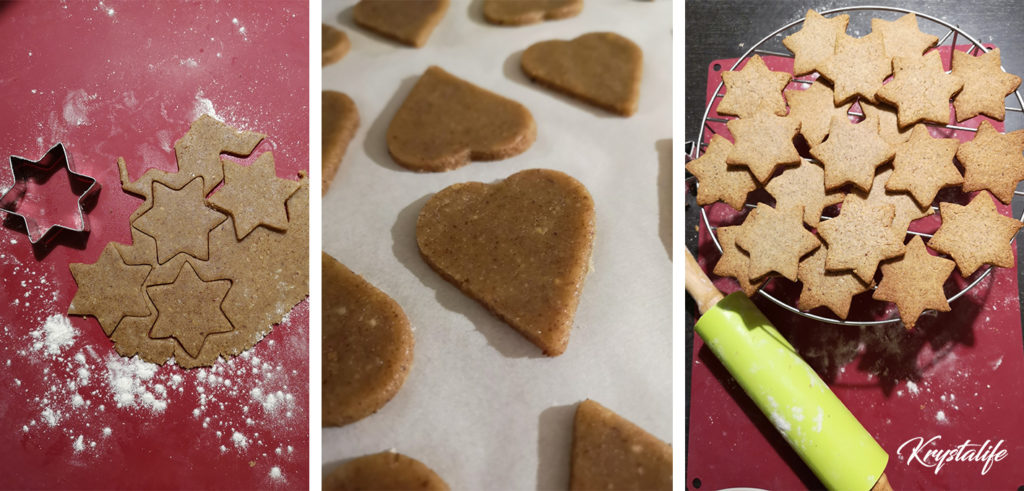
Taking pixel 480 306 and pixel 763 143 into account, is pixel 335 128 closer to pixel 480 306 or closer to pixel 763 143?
pixel 480 306

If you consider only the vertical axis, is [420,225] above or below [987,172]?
below

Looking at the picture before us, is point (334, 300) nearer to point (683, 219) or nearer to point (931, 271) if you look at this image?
point (683, 219)

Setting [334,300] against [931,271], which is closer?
[931,271]

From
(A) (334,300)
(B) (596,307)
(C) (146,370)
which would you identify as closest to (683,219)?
(B) (596,307)

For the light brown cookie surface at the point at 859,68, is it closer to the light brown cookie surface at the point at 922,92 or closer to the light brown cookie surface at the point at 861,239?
Answer: the light brown cookie surface at the point at 922,92

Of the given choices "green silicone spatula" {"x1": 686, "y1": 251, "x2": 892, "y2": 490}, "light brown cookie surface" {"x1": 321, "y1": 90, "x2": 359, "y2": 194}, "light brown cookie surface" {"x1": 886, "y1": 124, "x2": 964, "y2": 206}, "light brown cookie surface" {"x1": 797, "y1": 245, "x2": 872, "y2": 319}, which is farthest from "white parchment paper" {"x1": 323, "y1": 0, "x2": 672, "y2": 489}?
"light brown cookie surface" {"x1": 886, "y1": 124, "x2": 964, "y2": 206}
